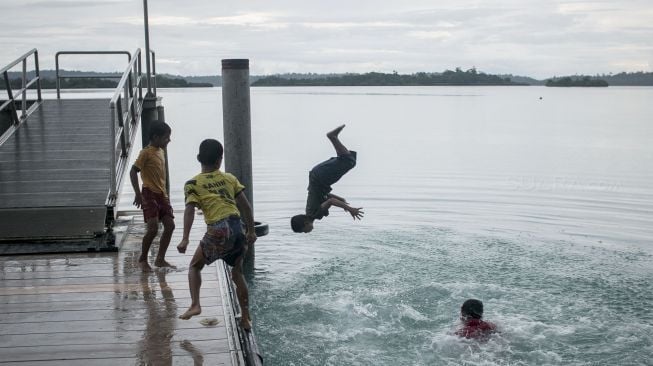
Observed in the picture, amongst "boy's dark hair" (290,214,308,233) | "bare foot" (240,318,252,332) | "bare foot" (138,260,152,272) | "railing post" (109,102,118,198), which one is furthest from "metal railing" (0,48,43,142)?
"bare foot" (240,318,252,332)

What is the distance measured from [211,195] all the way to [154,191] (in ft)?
7.20

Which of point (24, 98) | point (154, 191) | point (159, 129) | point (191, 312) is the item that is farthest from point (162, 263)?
point (24, 98)

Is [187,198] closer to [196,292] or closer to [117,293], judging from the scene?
[196,292]

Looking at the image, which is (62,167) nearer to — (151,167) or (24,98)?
(24,98)

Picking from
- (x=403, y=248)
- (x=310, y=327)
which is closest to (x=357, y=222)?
(x=403, y=248)

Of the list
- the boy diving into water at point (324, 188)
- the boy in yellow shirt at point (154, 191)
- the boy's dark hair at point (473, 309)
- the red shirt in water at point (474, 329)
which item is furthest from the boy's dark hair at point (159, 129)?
the red shirt in water at point (474, 329)

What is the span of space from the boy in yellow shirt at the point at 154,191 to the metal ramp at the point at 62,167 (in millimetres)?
915

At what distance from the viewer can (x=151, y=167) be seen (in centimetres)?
857

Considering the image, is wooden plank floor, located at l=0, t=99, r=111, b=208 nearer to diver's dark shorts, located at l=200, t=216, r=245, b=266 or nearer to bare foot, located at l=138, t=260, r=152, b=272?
bare foot, located at l=138, t=260, r=152, b=272

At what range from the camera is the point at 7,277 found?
8.16 metres

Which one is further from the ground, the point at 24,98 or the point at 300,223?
the point at 24,98

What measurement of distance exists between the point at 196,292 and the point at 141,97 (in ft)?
25.9

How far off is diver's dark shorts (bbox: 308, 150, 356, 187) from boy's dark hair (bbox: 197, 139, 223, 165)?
143 inches

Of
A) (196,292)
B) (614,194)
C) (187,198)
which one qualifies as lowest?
(614,194)
